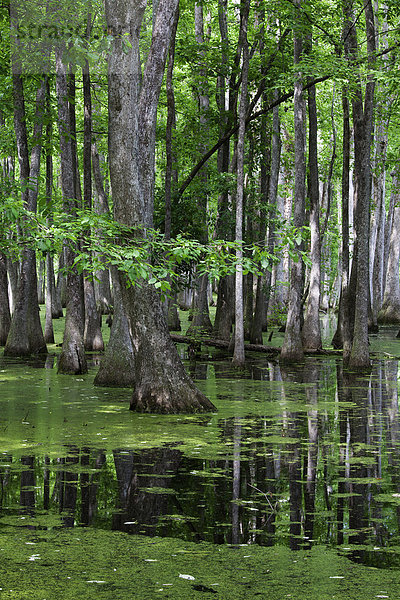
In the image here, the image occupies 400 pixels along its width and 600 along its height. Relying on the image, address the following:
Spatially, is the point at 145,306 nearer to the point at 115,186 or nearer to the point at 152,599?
the point at 115,186

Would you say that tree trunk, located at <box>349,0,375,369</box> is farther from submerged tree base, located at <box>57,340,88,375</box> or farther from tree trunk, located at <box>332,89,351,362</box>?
submerged tree base, located at <box>57,340,88,375</box>

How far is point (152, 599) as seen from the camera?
4.01m

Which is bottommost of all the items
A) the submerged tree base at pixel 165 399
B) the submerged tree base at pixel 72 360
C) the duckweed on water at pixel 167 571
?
the duckweed on water at pixel 167 571

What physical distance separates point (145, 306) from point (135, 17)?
421 centimetres

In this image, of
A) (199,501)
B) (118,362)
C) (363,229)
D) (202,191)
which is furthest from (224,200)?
(199,501)

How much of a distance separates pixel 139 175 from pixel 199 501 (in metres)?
5.82

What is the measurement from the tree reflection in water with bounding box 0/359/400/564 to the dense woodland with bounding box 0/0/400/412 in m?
2.01

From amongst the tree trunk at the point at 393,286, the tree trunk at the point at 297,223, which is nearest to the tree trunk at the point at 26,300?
the tree trunk at the point at 297,223

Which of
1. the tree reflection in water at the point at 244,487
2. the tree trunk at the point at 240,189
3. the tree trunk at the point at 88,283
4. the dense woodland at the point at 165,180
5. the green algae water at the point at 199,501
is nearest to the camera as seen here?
the green algae water at the point at 199,501

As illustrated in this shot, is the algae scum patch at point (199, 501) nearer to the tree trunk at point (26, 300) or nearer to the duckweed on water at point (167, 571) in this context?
the duckweed on water at point (167, 571)

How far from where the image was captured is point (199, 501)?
20.1 feet

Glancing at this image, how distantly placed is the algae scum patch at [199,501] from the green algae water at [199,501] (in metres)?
0.02

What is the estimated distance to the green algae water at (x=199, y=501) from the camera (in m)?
4.34

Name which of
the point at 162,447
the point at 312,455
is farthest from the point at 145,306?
the point at 312,455
